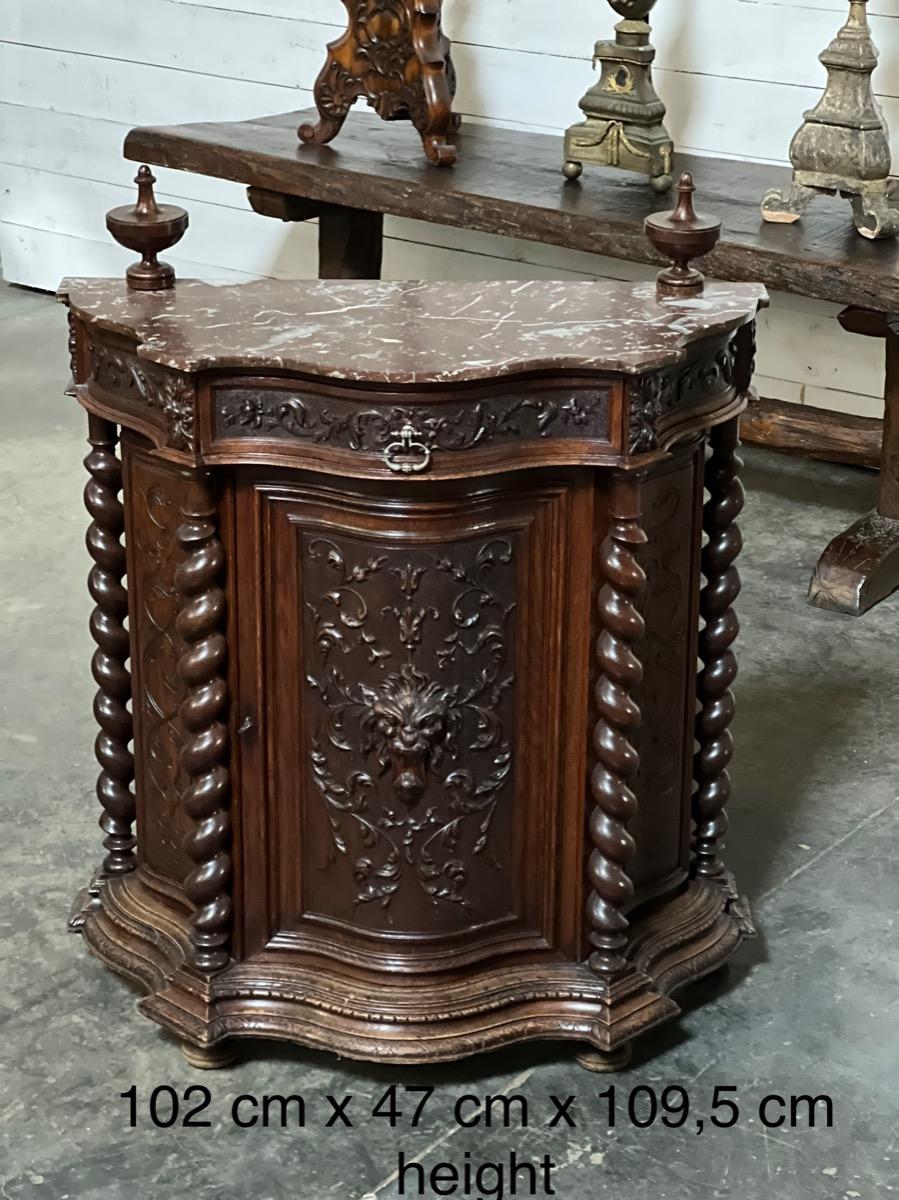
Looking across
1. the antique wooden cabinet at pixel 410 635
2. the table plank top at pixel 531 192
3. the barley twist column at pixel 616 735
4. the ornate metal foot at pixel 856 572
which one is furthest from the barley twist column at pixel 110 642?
the ornate metal foot at pixel 856 572

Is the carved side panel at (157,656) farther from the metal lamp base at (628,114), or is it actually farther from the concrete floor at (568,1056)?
the metal lamp base at (628,114)

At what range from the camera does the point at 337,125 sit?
4703mm

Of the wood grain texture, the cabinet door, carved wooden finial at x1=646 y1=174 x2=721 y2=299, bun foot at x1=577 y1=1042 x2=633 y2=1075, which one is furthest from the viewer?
the wood grain texture

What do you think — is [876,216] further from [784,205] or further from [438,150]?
[438,150]

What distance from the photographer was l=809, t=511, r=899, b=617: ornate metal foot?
405cm

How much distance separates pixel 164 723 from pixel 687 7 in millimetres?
3090

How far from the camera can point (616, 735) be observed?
7.71 feet

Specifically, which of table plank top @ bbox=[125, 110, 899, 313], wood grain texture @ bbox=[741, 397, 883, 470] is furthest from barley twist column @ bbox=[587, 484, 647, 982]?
wood grain texture @ bbox=[741, 397, 883, 470]

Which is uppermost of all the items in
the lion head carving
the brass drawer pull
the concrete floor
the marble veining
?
the marble veining

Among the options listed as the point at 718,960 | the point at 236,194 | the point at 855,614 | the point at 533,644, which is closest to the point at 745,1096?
the point at 718,960

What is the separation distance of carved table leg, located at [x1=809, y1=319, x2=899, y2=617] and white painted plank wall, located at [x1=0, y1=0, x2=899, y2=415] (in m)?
0.67

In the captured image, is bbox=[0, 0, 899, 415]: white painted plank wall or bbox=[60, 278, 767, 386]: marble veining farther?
bbox=[0, 0, 899, 415]: white painted plank wall

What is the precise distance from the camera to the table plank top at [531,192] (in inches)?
149

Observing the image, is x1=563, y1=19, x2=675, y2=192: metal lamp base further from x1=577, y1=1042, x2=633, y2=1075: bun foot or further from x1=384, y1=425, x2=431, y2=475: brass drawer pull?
x1=577, y1=1042, x2=633, y2=1075: bun foot
